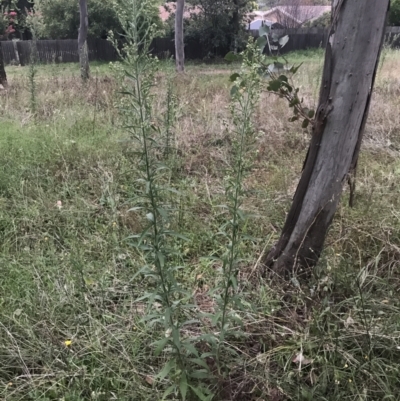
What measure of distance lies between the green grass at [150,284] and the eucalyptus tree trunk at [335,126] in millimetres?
198

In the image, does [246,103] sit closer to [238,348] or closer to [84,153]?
[238,348]

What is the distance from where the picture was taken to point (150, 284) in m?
2.59

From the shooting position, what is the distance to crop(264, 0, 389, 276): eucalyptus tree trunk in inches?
80.7

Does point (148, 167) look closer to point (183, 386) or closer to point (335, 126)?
point (183, 386)

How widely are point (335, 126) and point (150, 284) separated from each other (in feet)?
4.89

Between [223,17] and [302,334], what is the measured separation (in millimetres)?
22601

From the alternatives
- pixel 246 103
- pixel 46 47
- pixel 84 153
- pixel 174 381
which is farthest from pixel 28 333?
pixel 46 47

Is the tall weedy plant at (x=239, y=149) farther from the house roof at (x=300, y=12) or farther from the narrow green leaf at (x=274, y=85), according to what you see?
the house roof at (x=300, y=12)

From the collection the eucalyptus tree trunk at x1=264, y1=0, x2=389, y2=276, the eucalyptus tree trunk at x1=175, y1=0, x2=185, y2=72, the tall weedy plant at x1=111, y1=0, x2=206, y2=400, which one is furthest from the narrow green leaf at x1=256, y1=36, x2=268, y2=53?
the eucalyptus tree trunk at x1=175, y1=0, x2=185, y2=72

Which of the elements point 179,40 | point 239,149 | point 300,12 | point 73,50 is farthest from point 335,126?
point 300,12

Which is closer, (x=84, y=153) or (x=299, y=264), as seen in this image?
(x=299, y=264)

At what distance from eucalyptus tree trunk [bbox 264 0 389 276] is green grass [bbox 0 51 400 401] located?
0.20m

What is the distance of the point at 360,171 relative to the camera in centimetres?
375

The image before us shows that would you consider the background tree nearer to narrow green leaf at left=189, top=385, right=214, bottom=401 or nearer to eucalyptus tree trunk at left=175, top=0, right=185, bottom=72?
eucalyptus tree trunk at left=175, top=0, right=185, bottom=72
